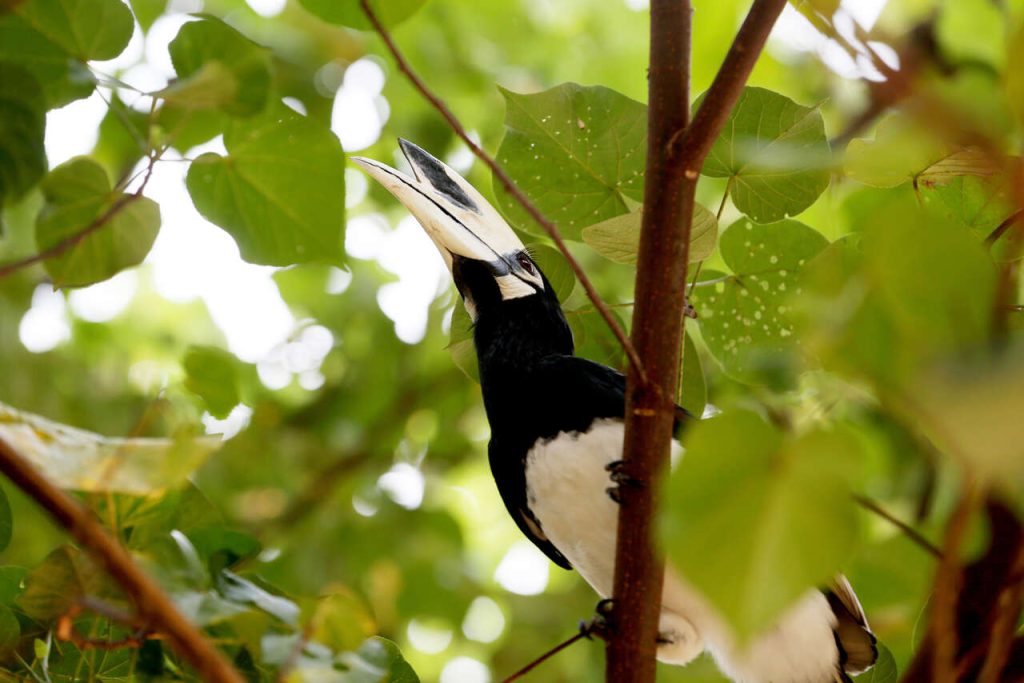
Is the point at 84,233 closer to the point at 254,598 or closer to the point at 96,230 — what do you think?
the point at 96,230

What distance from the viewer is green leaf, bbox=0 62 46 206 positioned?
34.9 inches

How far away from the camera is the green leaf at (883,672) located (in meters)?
1.12

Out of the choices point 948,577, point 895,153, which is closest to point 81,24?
point 895,153

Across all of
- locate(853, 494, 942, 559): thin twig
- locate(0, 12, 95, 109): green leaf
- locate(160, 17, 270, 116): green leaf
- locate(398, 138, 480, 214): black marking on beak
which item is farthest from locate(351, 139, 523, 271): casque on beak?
locate(853, 494, 942, 559): thin twig

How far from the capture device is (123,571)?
60 cm

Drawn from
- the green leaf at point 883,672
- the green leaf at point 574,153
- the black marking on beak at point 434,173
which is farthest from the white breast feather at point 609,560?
the black marking on beak at point 434,173

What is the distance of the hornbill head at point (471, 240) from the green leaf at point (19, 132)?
517mm

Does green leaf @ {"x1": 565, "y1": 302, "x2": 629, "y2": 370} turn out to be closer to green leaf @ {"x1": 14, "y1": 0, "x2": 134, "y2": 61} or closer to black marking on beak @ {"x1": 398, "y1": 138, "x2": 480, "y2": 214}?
black marking on beak @ {"x1": 398, "y1": 138, "x2": 480, "y2": 214}

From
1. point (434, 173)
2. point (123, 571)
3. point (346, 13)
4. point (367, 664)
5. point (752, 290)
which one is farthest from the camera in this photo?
point (434, 173)

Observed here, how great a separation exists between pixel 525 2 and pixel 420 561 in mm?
1770

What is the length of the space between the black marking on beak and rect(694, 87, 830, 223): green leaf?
0.42 meters

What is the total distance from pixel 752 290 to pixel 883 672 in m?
0.44

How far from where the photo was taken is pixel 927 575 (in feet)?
1.90

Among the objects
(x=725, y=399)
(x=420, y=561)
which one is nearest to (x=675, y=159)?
(x=725, y=399)
